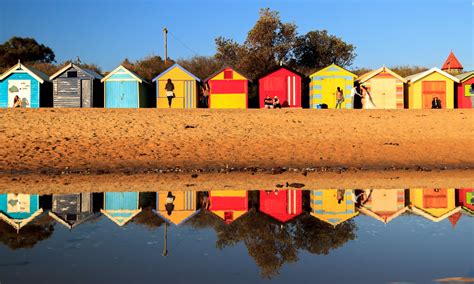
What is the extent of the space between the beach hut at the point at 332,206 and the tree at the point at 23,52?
213 feet

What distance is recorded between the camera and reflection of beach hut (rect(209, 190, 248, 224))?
14906mm

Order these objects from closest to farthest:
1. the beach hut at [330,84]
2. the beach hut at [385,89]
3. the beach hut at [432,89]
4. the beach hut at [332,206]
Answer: the beach hut at [332,206] < the beach hut at [330,84] < the beach hut at [385,89] < the beach hut at [432,89]

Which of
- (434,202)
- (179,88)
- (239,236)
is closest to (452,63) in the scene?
(179,88)

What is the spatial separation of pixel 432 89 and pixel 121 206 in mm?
30995

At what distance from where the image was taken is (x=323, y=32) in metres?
66.1

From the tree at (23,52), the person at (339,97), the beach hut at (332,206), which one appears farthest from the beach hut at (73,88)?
the tree at (23,52)

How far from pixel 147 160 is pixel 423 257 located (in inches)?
684

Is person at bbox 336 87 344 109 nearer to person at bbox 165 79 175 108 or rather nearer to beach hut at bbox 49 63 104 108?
person at bbox 165 79 175 108

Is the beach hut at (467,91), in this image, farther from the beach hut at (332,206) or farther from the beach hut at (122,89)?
the beach hut at (332,206)

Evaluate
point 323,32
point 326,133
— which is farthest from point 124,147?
point 323,32

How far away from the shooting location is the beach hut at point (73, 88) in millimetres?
40375

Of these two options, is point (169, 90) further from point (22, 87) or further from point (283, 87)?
point (22, 87)

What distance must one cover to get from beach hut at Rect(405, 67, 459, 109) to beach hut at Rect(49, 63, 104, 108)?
2122 centimetres

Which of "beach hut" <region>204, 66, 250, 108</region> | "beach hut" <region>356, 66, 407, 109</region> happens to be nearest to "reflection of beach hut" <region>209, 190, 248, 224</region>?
"beach hut" <region>204, 66, 250, 108</region>
